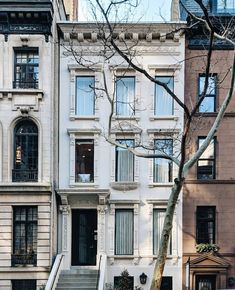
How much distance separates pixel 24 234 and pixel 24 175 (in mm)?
2383

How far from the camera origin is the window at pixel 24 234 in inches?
772

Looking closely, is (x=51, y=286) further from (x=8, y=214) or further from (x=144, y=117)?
(x=144, y=117)

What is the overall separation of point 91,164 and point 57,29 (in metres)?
5.99

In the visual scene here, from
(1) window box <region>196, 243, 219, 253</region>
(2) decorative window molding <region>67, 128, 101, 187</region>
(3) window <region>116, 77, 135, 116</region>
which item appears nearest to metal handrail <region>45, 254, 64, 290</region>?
(2) decorative window molding <region>67, 128, 101, 187</region>

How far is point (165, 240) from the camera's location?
446 inches

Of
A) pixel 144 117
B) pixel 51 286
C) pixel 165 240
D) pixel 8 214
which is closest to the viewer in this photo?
pixel 165 240

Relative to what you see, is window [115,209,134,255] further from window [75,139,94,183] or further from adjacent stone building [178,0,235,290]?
adjacent stone building [178,0,235,290]

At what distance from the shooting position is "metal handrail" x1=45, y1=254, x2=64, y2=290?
18.1 metres

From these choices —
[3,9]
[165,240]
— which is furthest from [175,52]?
[165,240]

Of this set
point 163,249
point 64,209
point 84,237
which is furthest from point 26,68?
point 163,249

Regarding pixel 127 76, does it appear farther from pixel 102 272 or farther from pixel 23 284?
pixel 23 284

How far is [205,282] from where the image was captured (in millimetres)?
20547

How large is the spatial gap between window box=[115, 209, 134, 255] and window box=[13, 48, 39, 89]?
648cm

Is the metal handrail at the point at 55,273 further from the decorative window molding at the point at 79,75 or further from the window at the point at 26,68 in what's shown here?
the window at the point at 26,68
